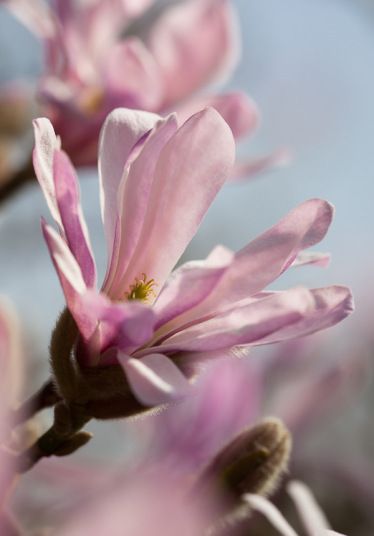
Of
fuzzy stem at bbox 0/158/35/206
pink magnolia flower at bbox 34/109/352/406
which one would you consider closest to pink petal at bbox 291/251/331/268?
pink magnolia flower at bbox 34/109/352/406

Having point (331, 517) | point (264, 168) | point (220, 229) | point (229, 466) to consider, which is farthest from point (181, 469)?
point (220, 229)

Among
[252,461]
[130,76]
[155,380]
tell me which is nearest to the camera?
[155,380]

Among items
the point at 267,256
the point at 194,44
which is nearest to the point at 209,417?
the point at 194,44

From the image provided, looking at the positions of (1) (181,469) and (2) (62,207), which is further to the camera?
(1) (181,469)

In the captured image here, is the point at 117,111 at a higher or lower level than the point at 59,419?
higher

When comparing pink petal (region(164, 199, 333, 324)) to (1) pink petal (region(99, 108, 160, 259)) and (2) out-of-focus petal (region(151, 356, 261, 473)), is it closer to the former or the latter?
(1) pink petal (region(99, 108, 160, 259))

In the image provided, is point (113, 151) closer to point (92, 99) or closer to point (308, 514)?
point (308, 514)

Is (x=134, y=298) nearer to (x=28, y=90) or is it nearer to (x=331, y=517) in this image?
(x=28, y=90)

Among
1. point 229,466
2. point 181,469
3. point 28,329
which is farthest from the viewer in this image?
point 28,329
